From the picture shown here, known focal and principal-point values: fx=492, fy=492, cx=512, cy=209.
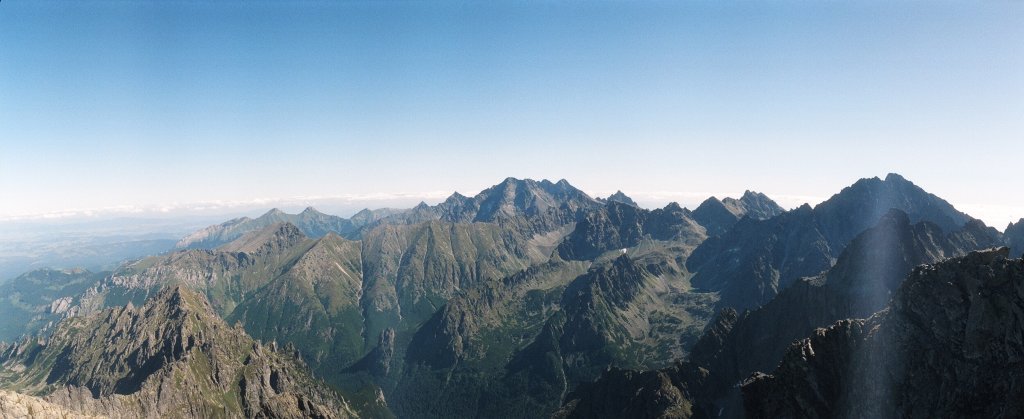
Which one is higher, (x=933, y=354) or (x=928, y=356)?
(x=933, y=354)

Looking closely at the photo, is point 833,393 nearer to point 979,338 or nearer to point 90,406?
point 979,338

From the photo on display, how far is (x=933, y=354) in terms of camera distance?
208 feet

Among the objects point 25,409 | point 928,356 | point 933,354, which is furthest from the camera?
point 25,409

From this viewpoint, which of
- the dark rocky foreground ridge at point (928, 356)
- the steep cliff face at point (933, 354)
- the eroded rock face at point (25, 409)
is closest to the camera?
the steep cliff face at point (933, 354)

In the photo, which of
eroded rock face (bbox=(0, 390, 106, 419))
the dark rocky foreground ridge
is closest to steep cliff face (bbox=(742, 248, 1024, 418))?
the dark rocky foreground ridge

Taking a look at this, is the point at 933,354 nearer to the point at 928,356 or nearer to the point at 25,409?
the point at 928,356

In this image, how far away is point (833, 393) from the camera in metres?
79.5

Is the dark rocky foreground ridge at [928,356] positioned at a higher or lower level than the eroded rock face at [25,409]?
higher

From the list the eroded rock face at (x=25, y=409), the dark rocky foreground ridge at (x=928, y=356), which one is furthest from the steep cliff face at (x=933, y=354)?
the eroded rock face at (x=25, y=409)

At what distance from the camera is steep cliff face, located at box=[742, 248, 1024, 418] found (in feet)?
186

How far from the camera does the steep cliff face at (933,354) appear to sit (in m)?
56.6

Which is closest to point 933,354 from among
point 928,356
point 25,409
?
point 928,356

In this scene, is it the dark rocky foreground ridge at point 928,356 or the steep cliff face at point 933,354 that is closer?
Answer: the steep cliff face at point 933,354

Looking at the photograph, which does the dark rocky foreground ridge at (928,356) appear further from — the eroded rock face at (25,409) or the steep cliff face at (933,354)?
the eroded rock face at (25,409)
